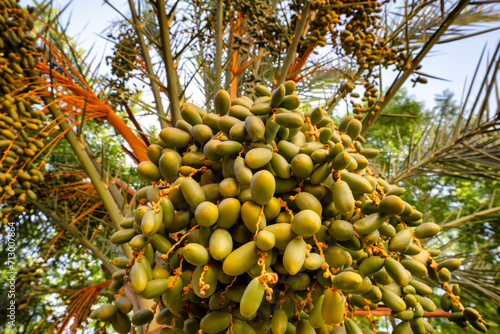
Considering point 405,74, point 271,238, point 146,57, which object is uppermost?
point 146,57

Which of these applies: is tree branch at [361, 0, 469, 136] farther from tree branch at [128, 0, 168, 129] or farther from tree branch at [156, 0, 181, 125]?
tree branch at [128, 0, 168, 129]

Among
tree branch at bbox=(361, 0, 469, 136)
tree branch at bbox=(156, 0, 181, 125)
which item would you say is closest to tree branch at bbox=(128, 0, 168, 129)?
tree branch at bbox=(156, 0, 181, 125)

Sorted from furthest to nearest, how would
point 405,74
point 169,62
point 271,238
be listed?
point 405,74 → point 169,62 → point 271,238

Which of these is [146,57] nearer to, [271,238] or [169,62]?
[169,62]

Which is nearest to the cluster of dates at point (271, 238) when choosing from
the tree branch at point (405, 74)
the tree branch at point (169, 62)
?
the tree branch at point (169, 62)

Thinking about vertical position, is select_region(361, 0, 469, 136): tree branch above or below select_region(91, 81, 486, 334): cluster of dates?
above

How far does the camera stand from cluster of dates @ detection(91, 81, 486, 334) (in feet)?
1.60

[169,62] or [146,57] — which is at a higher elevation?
[146,57]

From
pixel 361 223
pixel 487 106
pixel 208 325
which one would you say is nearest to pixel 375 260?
pixel 361 223

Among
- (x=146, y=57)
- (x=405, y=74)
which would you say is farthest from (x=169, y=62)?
(x=405, y=74)

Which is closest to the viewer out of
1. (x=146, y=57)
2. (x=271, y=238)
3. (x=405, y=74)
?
(x=271, y=238)

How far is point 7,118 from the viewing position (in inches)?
50.9

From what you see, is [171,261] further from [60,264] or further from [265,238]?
[60,264]

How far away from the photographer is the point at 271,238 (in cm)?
46
